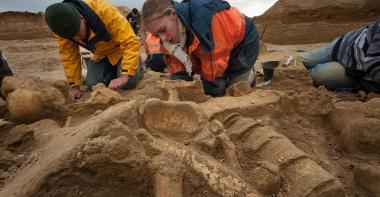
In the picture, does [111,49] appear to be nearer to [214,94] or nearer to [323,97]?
[214,94]

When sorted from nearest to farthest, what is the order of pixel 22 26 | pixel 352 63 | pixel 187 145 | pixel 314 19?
1. pixel 187 145
2. pixel 352 63
3. pixel 314 19
4. pixel 22 26

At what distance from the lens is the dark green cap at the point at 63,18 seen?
2.96 metres

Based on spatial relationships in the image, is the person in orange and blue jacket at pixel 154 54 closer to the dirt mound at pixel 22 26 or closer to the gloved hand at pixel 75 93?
the gloved hand at pixel 75 93

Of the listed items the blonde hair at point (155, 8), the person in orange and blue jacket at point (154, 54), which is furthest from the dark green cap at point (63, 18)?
the person in orange and blue jacket at point (154, 54)

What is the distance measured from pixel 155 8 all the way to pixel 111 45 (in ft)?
4.04

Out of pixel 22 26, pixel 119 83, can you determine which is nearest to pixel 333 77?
pixel 119 83

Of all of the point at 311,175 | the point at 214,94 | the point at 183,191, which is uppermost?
the point at 183,191

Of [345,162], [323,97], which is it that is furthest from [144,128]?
[323,97]

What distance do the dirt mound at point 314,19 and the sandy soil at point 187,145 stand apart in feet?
23.5

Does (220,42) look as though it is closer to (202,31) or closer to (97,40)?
(202,31)

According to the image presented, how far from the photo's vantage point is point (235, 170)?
1.59m

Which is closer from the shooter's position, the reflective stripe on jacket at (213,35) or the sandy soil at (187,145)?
the sandy soil at (187,145)

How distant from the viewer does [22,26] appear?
13.2 meters

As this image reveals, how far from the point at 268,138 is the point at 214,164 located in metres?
0.45
